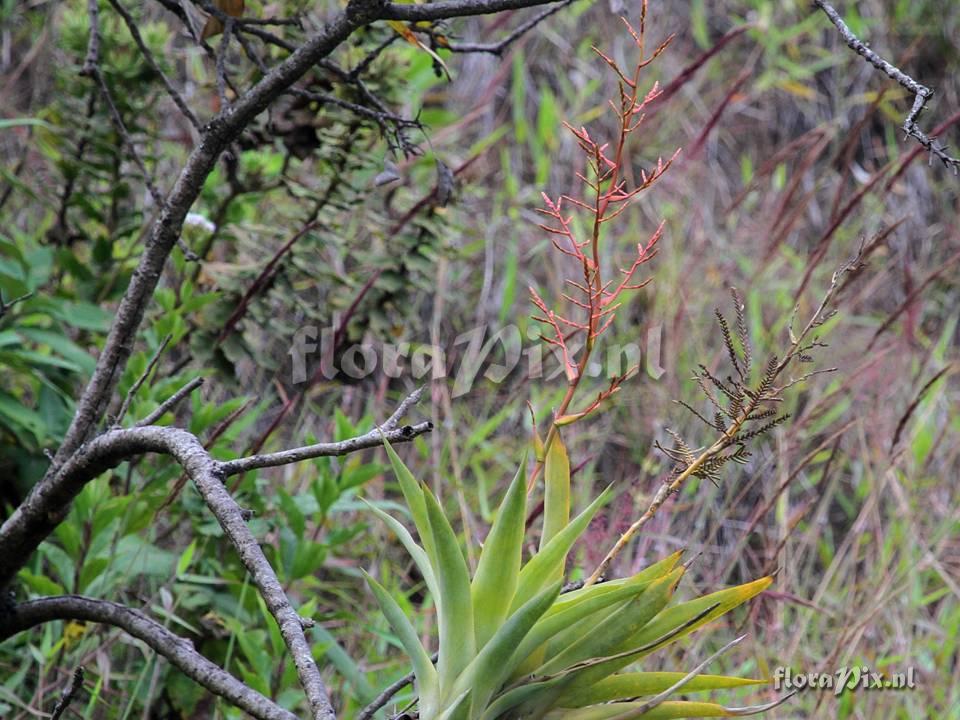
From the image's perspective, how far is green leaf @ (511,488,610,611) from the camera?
2.79 feet

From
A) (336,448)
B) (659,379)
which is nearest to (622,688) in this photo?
(336,448)

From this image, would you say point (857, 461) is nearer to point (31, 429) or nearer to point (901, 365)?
point (901, 365)

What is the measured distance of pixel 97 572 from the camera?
60.8 inches

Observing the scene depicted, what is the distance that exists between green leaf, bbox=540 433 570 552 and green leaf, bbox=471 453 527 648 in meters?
0.09

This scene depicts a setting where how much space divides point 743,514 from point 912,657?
94cm

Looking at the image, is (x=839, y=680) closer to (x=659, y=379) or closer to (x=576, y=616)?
(x=576, y=616)

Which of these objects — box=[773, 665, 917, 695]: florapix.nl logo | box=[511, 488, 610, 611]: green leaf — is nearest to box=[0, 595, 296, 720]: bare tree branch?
box=[511, 488, 610, 611]: green leaf

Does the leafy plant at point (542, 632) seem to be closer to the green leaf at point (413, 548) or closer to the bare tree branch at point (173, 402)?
the green leaf at point (413, 548)

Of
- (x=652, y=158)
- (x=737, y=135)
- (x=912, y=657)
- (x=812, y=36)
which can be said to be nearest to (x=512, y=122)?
(x=652, y=158)

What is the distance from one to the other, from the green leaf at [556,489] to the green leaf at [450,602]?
12cm

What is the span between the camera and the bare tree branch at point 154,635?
34.0 inches

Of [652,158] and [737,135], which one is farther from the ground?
[737,135]

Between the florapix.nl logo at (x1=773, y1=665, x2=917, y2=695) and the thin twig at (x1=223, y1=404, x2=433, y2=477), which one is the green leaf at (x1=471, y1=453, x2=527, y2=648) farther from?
the florapix.nl logo at (x1=773, y1=665, x2=917, y2=695)

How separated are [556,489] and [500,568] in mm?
121
